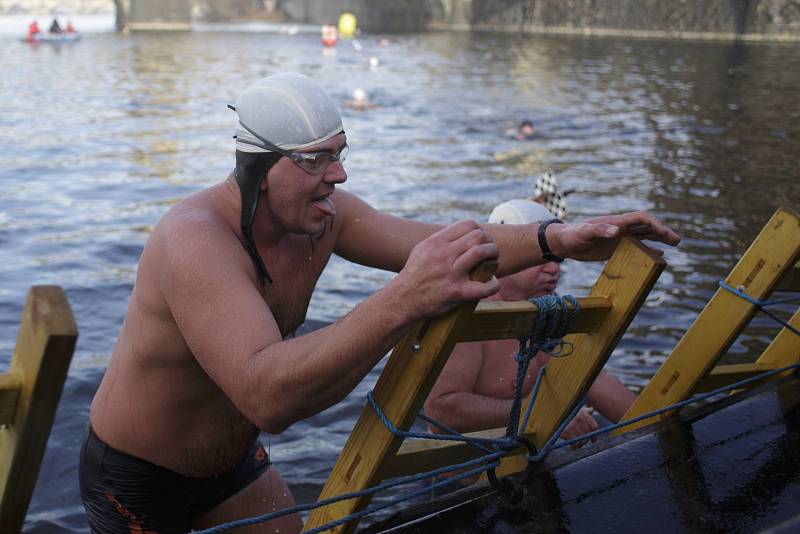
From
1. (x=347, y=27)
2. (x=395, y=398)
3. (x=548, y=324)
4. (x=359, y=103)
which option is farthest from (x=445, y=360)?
(x=347, y=27)

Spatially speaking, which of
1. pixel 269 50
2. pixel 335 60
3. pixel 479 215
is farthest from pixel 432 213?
pixel 269 50

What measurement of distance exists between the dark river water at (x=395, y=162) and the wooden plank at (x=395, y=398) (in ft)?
12.3

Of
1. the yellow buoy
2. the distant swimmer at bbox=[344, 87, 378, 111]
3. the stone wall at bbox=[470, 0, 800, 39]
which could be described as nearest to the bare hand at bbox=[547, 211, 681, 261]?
the distant swimmer at bbox=[344, 87, 378, 111]

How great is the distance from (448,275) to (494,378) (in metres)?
2.56

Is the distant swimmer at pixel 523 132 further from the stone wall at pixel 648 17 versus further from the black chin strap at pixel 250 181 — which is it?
the stone wall at pixel 648 17

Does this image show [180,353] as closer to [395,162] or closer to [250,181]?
[250,181]

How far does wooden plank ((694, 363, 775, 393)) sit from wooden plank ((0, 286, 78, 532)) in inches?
103

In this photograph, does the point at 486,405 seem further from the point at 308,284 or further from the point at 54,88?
the point at 54,88

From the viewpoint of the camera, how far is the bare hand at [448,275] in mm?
2428

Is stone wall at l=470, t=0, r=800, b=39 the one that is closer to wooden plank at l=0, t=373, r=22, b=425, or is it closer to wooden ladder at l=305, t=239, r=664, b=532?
wooden ladder at l=305, t=239, r=664, b=532

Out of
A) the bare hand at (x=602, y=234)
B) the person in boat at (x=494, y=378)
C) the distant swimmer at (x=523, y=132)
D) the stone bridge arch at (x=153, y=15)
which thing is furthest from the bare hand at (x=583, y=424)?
the stone bridge arch at (x=153, y=15)

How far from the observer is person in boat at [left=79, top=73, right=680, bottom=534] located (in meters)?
2.47

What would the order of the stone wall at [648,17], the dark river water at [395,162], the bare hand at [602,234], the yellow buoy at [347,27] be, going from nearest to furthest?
the bare hand at [602,234]
the dark river water at [395,162]
the stone wall at [648,17]
the yellow buoy at [347,27]

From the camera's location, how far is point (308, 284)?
3498mm
